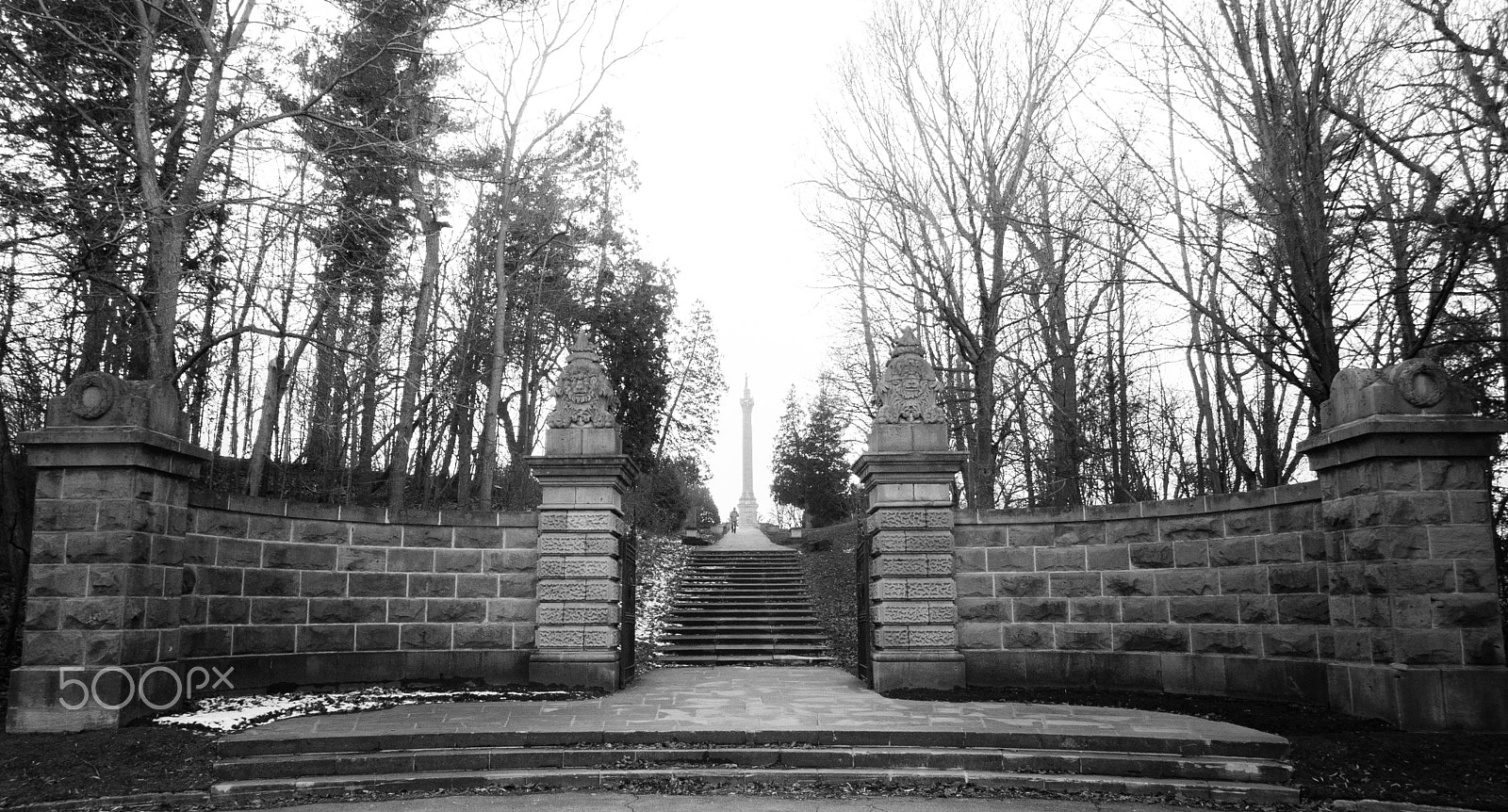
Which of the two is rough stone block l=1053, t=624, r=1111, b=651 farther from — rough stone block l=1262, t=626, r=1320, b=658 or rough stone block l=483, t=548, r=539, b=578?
rough stone block l=483, t=548, r=539, b=578

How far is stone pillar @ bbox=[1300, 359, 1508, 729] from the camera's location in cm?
680

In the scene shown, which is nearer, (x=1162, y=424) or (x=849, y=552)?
→ (x=1162, y=424)

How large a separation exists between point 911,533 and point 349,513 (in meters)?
5.96

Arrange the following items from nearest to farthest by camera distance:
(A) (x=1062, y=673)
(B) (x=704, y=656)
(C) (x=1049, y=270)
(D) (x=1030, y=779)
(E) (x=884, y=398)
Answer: (D) (x=1030, y=779), (A) (x=1062, y=673), (E) (x=884, y=398), (B) (x=704, y=656), (C) (x=1049, y=270)

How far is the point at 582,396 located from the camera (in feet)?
34.6

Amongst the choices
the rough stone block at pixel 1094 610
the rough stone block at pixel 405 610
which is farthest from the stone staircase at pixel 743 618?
the rough stone block at pixel 1094 610

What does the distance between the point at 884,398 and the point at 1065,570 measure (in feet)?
8.65

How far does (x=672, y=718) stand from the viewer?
7977mm

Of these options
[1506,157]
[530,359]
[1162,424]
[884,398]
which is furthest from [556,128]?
[1506,157]

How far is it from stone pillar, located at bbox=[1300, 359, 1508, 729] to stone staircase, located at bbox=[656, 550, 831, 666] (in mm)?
8514

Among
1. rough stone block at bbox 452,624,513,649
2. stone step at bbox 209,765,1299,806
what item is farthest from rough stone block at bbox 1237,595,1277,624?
rough stone block at bbox 452,624,513,649

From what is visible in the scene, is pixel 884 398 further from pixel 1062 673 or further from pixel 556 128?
pixel 556 128

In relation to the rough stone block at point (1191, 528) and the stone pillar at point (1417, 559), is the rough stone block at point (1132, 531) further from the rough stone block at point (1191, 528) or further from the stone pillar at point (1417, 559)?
the stone pillar at point (1417, 559)

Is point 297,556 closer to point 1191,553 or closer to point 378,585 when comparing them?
point 378,585
